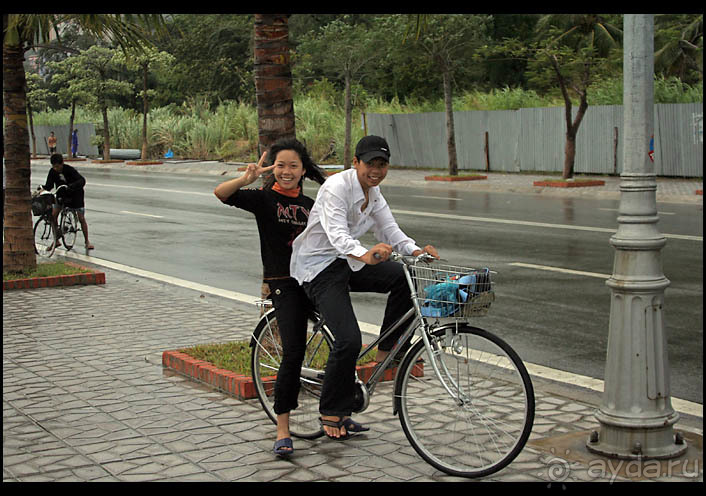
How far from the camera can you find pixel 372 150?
5191 mm

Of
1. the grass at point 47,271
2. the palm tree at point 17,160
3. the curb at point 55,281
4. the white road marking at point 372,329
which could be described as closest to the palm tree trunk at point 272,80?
the white road marking at point 372,329

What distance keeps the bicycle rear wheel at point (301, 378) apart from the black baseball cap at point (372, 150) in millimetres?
1088

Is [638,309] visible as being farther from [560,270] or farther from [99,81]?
[99,81]

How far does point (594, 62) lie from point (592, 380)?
20598 mm

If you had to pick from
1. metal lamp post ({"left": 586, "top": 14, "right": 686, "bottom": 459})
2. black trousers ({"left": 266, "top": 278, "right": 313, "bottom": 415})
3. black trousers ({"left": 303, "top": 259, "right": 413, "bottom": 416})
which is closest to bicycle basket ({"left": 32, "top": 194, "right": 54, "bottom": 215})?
black trousers ({"left": 266, "top": 278, "right": 313, "bottom": 415})

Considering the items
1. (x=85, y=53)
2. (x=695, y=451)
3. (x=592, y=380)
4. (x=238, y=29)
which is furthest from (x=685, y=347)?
(x=238, y=29)

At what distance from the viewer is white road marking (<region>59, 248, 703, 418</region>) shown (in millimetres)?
6504

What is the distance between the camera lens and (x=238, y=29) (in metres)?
58.1

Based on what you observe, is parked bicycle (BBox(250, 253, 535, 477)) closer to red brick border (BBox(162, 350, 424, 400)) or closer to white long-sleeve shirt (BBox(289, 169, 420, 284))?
white long-sleeve shirt (BBox(289, 169, 420, 284))

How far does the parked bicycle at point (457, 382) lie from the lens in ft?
15.7

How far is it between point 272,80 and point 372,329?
268cm

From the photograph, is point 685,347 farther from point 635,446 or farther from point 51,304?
point 51,304

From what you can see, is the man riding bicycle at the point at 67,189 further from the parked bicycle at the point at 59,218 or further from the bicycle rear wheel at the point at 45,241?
the bicycle rear wheel at the point at 45,241

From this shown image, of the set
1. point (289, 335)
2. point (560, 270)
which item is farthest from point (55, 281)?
point (289, 335)
